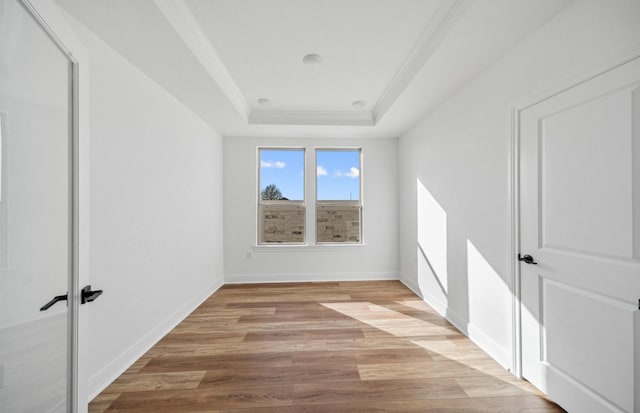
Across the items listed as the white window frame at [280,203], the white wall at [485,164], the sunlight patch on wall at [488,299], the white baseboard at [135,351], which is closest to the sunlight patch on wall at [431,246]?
the white wall at [485,164]

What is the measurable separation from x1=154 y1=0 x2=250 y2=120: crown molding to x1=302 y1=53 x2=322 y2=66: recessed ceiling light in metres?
A: 0.80

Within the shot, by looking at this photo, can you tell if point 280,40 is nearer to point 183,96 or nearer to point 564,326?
point 183,96

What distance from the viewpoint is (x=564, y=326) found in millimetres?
1580

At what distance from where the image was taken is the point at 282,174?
14.6ft

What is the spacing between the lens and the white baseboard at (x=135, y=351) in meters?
1.75

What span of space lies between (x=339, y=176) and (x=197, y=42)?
115 inches

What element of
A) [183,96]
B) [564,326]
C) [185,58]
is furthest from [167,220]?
[564,326]

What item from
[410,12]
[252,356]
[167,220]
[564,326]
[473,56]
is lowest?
[252,356]

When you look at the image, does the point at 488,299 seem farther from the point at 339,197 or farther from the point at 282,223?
the point at 282,223

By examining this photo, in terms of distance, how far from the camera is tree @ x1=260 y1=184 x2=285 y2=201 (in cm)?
444

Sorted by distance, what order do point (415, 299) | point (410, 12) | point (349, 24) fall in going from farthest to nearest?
point (415, 299) → point (349, 24) → point (410, 12)

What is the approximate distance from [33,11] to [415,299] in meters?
4.04

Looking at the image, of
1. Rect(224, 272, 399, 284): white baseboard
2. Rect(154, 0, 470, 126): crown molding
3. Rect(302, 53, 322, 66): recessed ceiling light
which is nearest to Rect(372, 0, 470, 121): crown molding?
Rect(154, 0, 470, 126): crown molding

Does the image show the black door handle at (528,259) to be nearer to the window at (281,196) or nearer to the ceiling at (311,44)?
the ceiling at (311,44)
